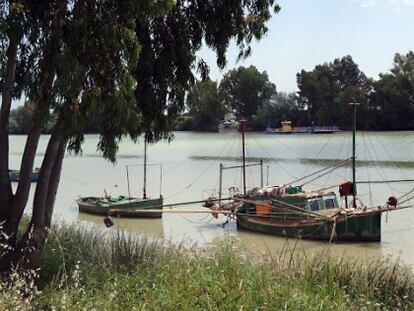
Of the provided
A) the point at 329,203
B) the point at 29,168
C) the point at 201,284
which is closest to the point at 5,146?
the point at 29,168

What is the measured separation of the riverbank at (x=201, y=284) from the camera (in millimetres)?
5434

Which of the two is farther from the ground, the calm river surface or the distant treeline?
the distant treeline

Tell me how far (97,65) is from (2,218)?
11.8 feet

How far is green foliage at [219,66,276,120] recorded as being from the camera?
409 feet

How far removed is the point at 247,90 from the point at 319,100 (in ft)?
64.6

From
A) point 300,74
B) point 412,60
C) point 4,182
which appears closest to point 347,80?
point 300,74

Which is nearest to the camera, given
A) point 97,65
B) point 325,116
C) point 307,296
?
point 307,296

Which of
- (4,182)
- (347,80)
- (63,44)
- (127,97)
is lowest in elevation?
(4,182)

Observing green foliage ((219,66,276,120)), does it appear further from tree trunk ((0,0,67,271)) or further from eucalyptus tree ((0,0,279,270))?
tree trunk ((0,0,67,271))

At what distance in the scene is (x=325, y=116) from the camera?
10650cm

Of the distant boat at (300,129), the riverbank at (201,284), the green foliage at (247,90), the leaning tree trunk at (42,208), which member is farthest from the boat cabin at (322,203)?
the green foliage at (247,90)

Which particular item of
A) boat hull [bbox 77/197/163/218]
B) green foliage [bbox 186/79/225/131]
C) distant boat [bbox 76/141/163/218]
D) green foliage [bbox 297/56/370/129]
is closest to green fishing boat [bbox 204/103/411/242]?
boat hull [bbox 77/197/163/218]

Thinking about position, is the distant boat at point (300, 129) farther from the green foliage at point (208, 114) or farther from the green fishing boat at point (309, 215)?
the green fishing boat at point (309, 215)

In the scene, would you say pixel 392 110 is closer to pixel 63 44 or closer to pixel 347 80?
pixel 347 80
